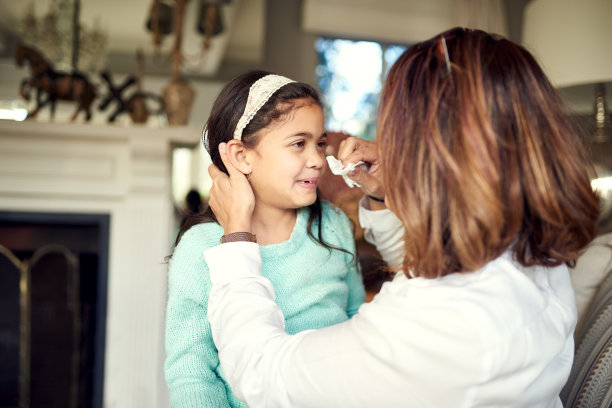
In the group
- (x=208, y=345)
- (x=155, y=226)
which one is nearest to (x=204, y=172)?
(x=155, y=226)

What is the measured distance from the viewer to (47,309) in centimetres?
223

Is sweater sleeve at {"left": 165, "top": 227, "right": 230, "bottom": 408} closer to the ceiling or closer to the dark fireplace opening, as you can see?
the dark fireplace opening

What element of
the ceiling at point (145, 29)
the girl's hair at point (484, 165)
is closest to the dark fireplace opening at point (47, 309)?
the ceiling at point (145, 29)

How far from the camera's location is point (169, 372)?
1007mm

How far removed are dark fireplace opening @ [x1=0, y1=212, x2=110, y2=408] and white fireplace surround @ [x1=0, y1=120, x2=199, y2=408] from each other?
0.17 ft

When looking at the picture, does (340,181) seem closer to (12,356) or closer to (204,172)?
(204,172)

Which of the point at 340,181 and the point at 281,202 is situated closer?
the point at 281,202

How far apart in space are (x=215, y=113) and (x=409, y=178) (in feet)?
1.92

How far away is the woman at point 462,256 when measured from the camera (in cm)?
64

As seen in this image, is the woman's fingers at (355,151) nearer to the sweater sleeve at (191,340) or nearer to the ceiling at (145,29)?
the sweater sleeve at (191,340)

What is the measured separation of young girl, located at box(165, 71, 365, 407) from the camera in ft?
3.41

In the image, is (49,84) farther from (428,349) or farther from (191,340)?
(428,349)

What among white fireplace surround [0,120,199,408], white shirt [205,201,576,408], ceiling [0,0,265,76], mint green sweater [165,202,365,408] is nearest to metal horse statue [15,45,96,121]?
white fireplace surround [0,120,199,408]

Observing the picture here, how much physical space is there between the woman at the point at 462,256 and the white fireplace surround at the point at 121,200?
5.14ft
